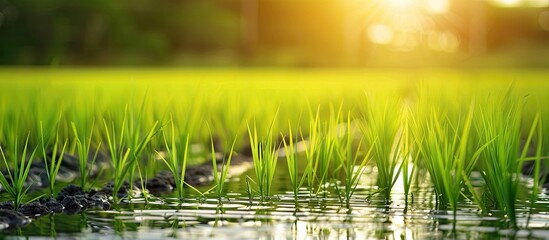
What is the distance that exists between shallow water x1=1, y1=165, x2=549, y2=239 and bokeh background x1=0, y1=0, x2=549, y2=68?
25247 millimetres

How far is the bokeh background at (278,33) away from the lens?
31352 millimetres

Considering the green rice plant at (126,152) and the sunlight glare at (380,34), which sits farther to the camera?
the sunlight glare at (380,34)

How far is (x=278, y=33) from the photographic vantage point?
3975cm

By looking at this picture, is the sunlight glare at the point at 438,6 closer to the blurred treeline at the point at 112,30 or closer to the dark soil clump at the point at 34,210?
the blurred treeline at the point at 112,30

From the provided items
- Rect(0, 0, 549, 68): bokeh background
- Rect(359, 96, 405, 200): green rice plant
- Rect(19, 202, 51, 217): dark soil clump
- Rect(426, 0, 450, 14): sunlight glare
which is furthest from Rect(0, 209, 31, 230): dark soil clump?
Rect(426, 0, 450, 14): sunlight glare

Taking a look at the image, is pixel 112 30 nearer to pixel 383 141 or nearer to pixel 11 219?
pixel 383 141

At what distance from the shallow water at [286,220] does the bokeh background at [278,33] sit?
82.8ft

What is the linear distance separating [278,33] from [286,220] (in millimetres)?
37431

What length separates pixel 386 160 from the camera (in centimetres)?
304

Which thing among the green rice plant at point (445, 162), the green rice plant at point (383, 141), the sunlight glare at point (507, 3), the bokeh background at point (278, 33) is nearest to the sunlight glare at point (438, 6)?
the bokeh background at point (278, 33)

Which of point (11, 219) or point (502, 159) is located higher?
point (502, 159)

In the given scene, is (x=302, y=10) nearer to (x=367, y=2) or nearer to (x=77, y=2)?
(x=367, y=2)

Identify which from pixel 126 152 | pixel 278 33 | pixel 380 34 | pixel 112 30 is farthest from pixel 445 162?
pixel 278 33

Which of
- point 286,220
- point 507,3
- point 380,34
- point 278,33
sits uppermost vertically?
point 507,3
